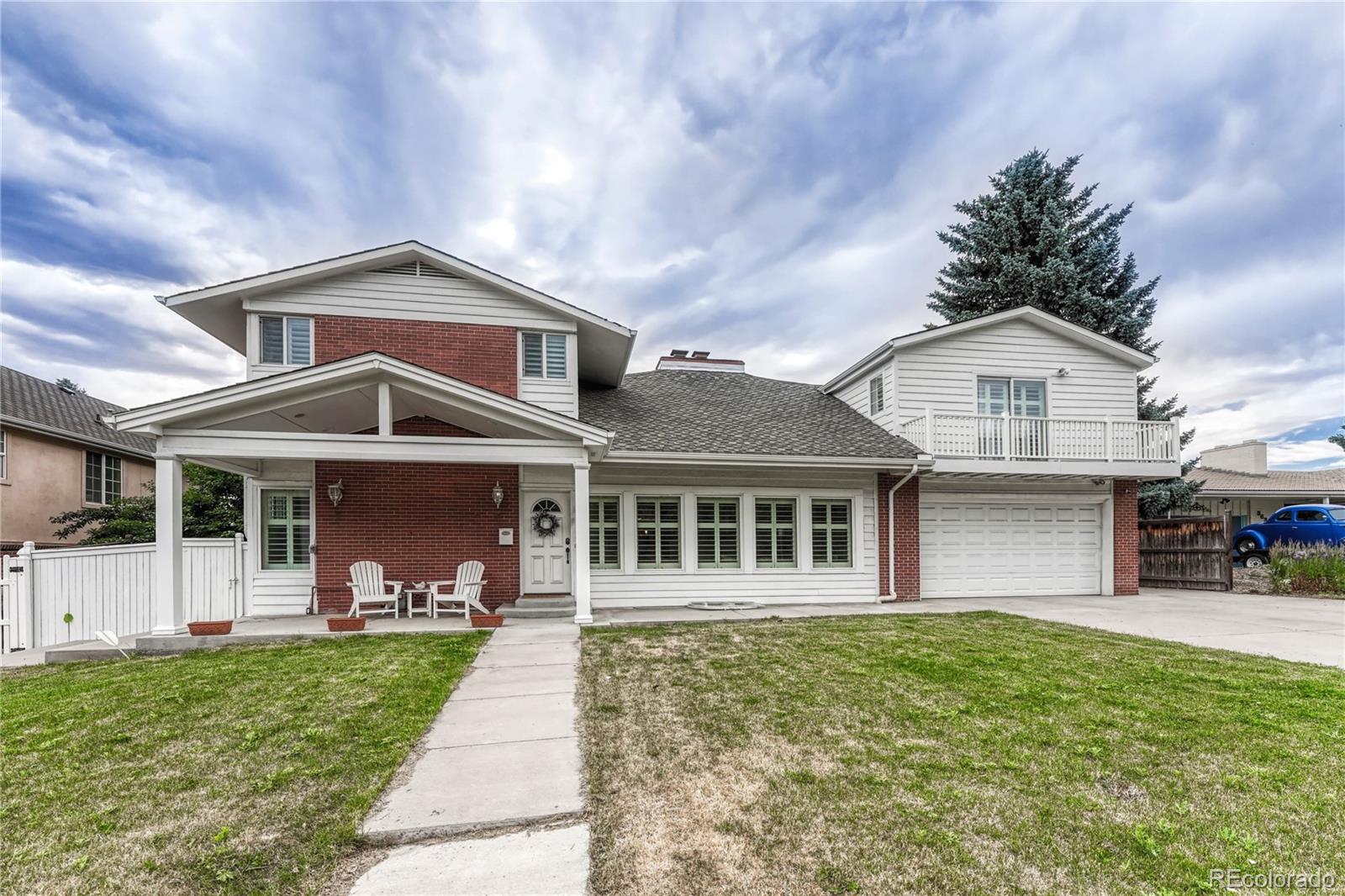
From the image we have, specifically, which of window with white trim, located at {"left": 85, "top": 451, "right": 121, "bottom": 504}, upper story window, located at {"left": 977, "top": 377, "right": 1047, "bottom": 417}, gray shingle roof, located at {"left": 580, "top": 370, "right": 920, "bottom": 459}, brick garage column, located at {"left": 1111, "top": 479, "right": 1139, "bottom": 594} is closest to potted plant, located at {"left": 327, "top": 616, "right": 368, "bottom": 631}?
gray shingle roof, located at {"left": 580, "top": 370, "right": 920, "bottom": 459}

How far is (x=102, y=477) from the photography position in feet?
54.9

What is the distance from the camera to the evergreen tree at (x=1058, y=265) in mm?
17688

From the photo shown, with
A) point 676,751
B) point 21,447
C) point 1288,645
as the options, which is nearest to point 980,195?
point 1288,645

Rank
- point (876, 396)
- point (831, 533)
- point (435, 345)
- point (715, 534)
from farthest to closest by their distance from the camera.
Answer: point (876, 396) → point (831, 533) → point (715, 534) → point (435, 345)

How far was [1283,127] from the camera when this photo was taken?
1171 cm

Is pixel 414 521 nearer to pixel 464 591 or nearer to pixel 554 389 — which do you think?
pixel 464 591

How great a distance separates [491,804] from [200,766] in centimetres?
199

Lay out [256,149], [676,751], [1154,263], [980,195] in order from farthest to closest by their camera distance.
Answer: [980,195] < [1154,263] < [256,149] < [676,751]

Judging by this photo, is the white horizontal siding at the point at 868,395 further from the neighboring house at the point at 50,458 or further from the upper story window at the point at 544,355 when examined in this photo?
the neighboring house at the point at 50,458

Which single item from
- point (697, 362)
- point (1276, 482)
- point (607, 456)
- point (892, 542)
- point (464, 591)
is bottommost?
point (464, 591)

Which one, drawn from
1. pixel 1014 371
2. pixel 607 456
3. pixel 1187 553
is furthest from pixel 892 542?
pixel 1187 553

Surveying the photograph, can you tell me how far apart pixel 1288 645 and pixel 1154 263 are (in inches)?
586

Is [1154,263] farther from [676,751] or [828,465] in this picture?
[676,751]

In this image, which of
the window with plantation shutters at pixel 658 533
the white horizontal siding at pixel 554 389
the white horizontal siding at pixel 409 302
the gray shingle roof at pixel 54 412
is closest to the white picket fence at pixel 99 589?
the white horizontal siding at pixel 409 302
